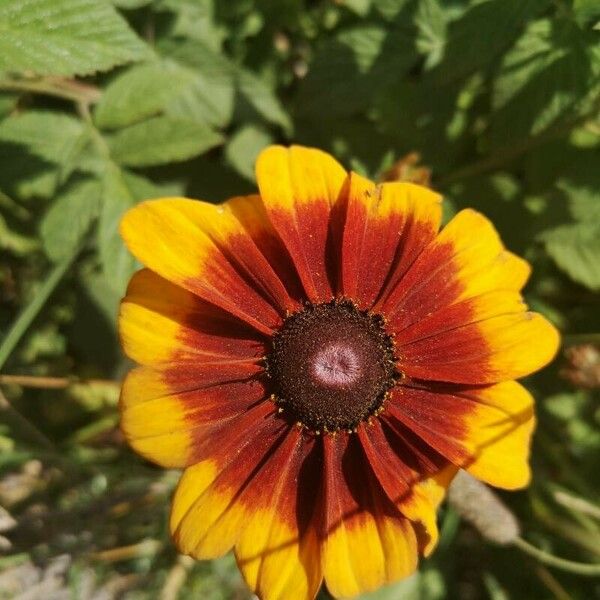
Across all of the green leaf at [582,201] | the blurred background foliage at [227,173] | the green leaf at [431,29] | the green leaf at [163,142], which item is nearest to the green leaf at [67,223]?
the blurred background foliage at [227,173]

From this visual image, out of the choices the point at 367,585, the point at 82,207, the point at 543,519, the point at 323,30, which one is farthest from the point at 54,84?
the point at 543,519

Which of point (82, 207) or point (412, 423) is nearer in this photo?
point (412, 423)

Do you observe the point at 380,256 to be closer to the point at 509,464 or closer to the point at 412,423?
the point at 412,423

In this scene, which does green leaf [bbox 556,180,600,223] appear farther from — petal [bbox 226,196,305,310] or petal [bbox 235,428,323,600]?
petal [bbox 235,428,323,600]

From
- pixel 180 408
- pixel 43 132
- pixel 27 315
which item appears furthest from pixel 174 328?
pixel 43 132

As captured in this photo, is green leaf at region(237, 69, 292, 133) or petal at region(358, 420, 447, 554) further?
green leaf at region(237, 69, 292, 133)

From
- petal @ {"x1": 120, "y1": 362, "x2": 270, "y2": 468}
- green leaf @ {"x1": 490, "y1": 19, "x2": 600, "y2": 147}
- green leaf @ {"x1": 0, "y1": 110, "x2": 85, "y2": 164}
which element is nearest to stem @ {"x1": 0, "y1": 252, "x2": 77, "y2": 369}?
green leaf @ {"x1": 0, "y1": 110, "x2": 85, "y2": 164}

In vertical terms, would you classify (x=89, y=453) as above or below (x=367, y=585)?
below
